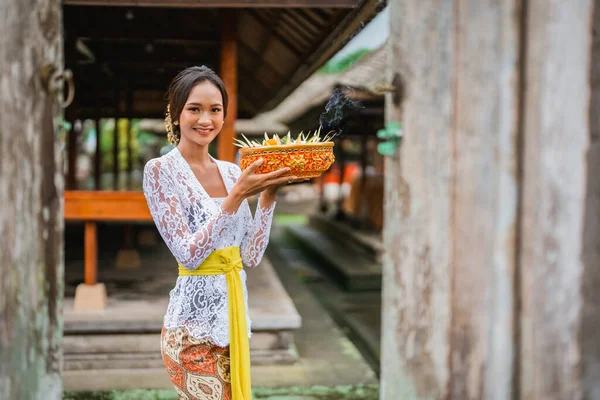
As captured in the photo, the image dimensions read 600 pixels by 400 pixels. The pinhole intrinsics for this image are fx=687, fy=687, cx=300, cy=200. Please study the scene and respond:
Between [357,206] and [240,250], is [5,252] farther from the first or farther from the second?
[357,206]

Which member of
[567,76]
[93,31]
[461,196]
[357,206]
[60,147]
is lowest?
[357,206]

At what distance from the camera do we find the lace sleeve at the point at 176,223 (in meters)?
2.15

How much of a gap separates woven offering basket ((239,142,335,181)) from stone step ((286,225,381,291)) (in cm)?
729

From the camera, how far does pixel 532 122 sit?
1.79 m

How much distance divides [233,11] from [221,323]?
423 centimetres

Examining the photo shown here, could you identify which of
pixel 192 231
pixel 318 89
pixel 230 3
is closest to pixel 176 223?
pixel 192 231

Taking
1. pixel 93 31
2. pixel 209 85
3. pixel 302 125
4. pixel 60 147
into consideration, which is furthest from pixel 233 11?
pixel 302 125

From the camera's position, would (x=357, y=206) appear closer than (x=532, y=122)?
No

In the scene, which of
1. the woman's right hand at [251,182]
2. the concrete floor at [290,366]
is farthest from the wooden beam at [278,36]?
the woman's right hand at [251,182]

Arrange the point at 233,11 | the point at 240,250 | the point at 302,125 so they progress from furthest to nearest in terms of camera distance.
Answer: the point at 302,125
the point at 233,11
the point at 240,250

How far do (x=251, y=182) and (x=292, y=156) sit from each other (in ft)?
0.50

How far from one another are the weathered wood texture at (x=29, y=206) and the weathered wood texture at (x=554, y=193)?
1313 mm

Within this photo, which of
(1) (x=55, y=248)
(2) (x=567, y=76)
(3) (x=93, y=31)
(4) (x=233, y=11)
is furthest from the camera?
(3) (x=93, y=31)

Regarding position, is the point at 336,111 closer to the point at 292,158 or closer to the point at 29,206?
the point at 292,158
